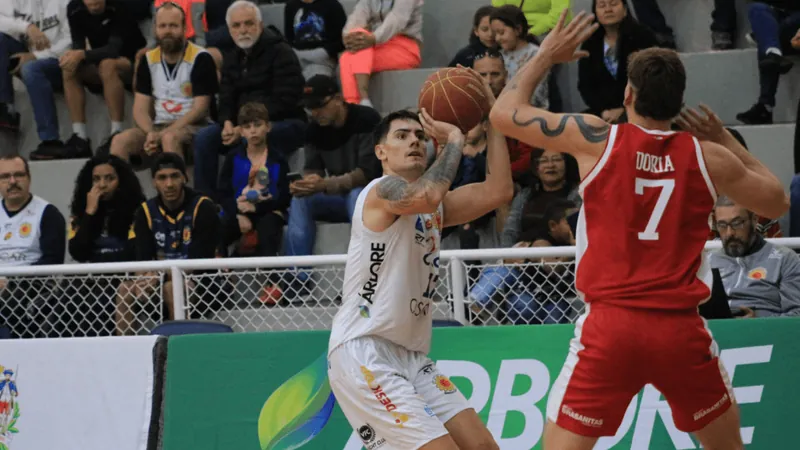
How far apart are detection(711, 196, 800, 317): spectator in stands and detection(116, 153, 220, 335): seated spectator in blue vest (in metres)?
3.70

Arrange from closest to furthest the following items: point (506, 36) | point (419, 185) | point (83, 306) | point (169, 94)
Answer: point (419, 185) < point (83, 306) < point (506, 36) < point (169, 94)

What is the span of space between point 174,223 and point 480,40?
306cm

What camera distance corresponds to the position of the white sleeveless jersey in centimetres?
561

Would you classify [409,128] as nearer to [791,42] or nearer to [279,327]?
[279,327]

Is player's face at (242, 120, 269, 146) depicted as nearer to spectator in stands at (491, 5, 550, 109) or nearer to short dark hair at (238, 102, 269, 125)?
short dark hair at (238, 102, 269, 125)

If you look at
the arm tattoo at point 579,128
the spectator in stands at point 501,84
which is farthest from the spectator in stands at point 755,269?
the arm tattoo at point 579,128

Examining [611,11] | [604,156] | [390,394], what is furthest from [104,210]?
[604,156]

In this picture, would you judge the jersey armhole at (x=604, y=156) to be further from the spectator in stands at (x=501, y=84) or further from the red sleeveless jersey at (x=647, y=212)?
the spectator in stands at (x=501, y=84)

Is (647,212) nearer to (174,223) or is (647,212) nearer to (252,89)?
(174,223)

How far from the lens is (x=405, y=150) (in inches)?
231

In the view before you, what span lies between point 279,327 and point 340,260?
3.76 ft

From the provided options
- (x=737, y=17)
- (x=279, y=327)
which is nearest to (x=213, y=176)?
(x=279, y=327)

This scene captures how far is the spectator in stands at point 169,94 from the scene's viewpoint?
34.8 ft

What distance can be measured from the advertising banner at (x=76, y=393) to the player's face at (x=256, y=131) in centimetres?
279
